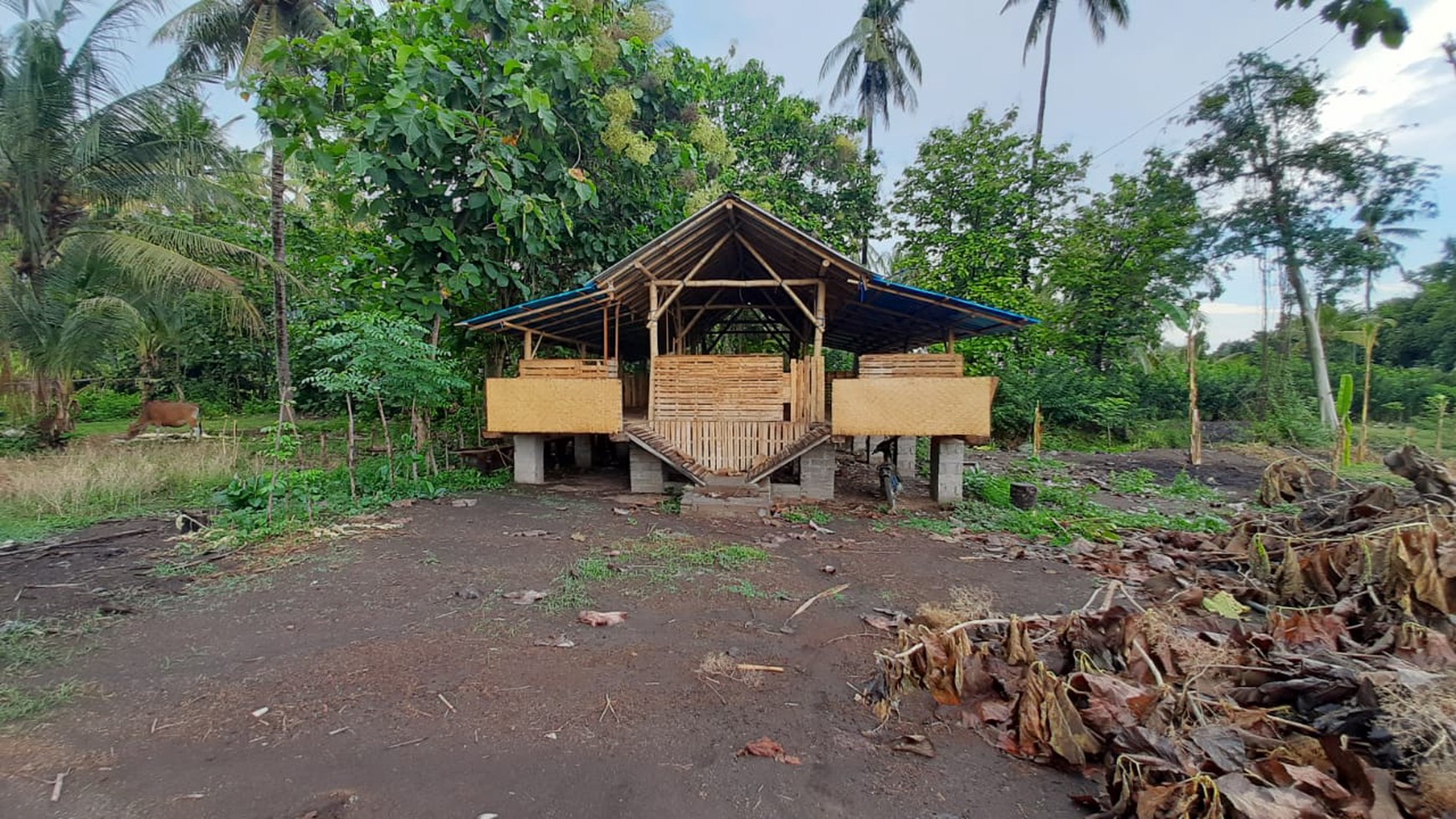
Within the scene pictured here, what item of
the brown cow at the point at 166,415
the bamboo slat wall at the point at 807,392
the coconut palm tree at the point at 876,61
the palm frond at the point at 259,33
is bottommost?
the brown cow at the point at 166,415

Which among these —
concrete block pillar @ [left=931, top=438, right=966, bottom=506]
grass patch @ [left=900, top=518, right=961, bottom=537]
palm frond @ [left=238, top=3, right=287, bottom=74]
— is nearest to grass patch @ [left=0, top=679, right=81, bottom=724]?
grass patch @ [left=900, top=518, right=961, bottom=537]

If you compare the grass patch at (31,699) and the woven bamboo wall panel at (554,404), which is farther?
the woven bamboo wall panel at (554,404)

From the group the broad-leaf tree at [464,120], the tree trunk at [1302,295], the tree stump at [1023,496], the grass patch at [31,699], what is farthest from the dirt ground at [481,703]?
the tree trunk at [1302,295]

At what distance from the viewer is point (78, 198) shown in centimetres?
1144

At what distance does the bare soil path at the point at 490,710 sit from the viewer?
274cm

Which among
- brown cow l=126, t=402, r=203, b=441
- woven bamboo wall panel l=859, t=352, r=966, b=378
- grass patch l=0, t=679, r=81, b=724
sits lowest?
grass patch l=0, t=679, r=81, b=724

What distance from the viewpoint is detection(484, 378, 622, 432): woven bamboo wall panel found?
966 centimetres

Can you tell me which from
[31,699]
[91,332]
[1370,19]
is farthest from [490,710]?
[91,332]

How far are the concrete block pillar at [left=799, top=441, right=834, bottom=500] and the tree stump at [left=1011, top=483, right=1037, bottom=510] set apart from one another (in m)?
2.85

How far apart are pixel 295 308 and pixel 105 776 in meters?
21.1

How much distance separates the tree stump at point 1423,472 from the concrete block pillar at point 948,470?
4638mm

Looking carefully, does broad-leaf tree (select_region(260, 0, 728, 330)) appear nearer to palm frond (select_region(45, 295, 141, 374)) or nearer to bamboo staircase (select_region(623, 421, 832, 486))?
bamboo staircase (select_region(623, 421, 832, 486))

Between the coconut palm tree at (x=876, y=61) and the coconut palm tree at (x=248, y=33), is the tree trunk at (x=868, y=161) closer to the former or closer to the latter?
the coconut palm tree at (x=876, y=61)

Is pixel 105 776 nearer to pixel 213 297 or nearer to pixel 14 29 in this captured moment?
pixel 213 297
